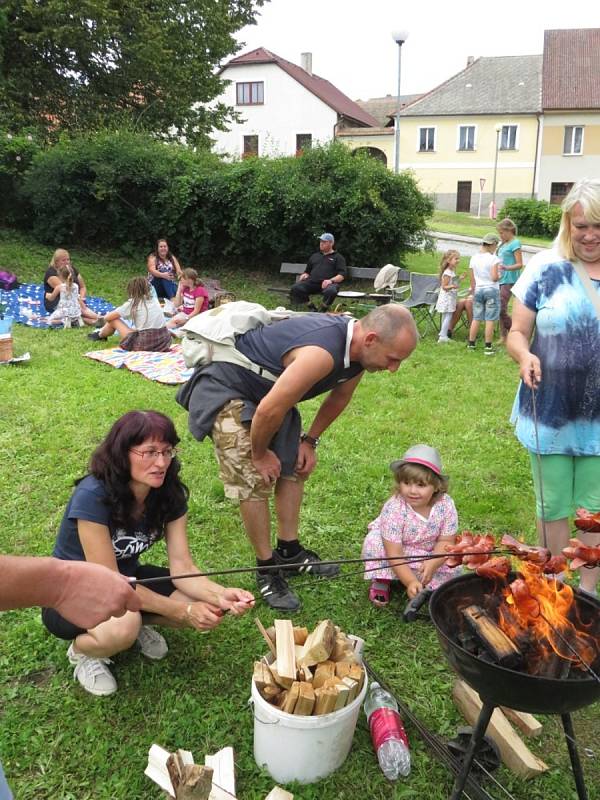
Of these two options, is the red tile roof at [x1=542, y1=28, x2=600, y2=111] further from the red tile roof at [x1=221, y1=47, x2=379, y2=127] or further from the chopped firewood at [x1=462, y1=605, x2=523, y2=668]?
the chopped firewood at [x1=462, y1=605, x2=523, y2=668]

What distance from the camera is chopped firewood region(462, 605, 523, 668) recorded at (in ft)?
6.06

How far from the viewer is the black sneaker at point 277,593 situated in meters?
3.29

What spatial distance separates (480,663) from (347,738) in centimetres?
82

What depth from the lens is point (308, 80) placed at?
37.1 meters

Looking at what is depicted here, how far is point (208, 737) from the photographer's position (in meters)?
2.48

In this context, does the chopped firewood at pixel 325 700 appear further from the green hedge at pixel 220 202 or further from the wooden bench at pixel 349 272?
the green hedge at pixel 220 202

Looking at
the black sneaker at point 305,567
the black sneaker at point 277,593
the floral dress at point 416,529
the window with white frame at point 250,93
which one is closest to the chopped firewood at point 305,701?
the black sneaker at point 277,593

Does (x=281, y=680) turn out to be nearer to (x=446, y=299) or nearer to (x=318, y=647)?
(x=318, y=647)

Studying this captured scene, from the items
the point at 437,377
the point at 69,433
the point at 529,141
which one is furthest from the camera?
the point at 529,141

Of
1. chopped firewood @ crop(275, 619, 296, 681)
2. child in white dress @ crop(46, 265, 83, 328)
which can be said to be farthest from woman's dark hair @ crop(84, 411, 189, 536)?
child in white dress @ crop(46, 265, 83, 328)

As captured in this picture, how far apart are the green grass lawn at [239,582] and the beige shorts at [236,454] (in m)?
0.58

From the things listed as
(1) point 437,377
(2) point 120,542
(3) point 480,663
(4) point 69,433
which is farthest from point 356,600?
(1) point 437,377

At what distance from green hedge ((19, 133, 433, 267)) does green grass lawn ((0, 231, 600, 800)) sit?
17.0 ft

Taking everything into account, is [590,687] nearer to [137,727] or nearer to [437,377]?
[137,727]
